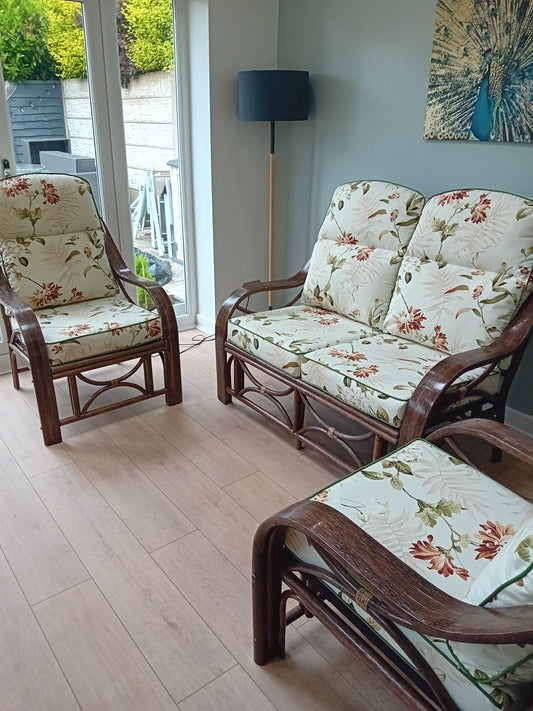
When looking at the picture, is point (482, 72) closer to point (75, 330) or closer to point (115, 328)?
point (115, 328)

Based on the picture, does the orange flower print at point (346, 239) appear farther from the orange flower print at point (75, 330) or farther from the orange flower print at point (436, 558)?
the orange flower print at point (436, 558)

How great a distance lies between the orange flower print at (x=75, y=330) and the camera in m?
2.44

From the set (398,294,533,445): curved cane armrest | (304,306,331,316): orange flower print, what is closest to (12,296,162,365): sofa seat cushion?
(304,306,331,316): orange flower print

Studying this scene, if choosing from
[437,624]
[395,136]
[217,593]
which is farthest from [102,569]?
[395,136]

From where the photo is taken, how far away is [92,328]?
2.52 m

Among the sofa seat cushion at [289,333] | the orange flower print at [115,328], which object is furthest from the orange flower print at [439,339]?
the orange flower print at [115,328]

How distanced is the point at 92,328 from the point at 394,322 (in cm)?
134

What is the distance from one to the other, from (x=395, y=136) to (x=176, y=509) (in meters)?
2.07

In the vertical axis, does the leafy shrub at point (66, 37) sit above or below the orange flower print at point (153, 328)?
above

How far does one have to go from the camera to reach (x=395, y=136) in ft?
9.23

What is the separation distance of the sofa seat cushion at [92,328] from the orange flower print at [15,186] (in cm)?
59

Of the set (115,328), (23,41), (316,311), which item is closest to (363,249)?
(316,311)

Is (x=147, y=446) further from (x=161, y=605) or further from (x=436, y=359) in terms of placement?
(x=436, y=359)

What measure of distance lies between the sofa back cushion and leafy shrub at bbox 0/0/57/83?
1675 millimetres
